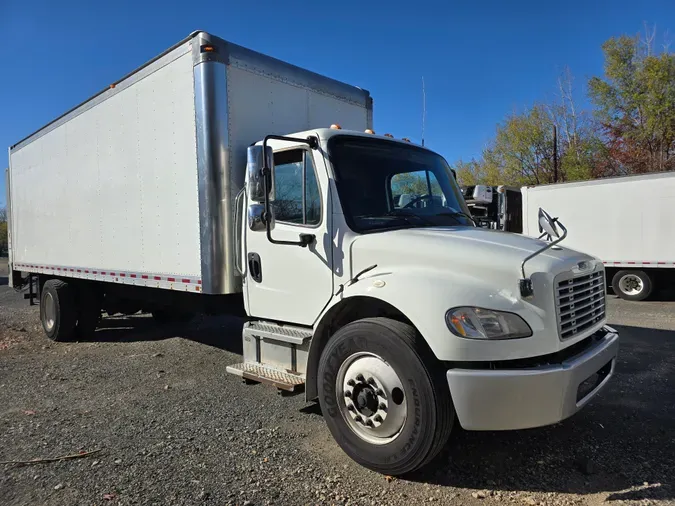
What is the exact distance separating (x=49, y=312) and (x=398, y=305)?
726cm

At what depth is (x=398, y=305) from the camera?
317cm

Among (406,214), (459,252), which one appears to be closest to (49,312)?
(406,214)

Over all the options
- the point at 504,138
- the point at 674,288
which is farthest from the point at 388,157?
the point at 504,138

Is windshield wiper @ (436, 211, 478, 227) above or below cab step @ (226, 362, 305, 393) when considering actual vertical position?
above

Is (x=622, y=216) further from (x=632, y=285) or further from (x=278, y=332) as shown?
(x=278, y=332)

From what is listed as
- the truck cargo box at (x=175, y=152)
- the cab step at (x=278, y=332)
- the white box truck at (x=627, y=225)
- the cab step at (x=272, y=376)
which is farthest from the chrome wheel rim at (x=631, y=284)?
the cab step at (x=272, y=376)

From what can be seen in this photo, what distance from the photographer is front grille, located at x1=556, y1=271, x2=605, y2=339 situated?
3082mm

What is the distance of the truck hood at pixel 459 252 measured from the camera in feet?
10.1

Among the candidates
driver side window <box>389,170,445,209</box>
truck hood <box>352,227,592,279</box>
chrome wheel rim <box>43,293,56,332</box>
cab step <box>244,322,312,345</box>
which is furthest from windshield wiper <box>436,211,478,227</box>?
chrome wheel rim <box>43,293,56,332</box>

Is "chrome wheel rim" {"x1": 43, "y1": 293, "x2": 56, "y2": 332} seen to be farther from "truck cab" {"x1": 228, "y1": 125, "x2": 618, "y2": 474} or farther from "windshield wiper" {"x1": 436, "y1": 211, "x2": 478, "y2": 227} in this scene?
"windshield wiper" {"x1": 436, "y1": 211, "x2": 478, "y2": 227}

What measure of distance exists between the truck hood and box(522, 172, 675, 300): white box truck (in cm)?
1020

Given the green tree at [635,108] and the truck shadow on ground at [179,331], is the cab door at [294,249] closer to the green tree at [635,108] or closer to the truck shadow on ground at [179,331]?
the truck shadow on ground at [179,331]

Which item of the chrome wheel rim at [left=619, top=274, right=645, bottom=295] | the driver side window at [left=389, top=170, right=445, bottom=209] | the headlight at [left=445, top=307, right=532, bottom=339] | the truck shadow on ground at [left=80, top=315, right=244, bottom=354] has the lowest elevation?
the truck shadow on ground at [left=80, top=315, right=244, bottom=354]

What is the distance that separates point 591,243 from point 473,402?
11873 mm
